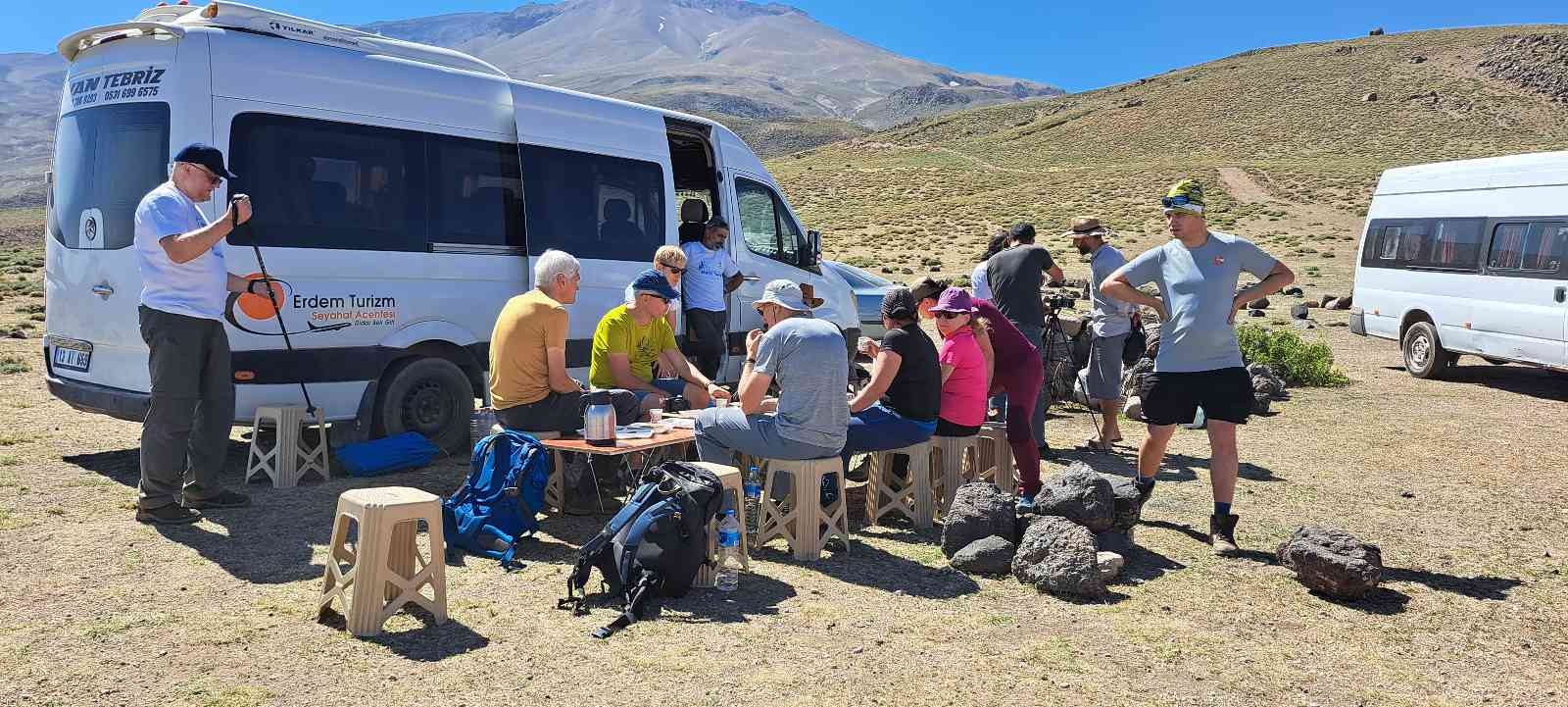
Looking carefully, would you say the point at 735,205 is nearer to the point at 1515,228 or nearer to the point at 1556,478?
the point at 1556,478

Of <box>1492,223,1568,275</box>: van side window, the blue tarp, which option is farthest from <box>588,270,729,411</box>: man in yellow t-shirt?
<box>1492,223,1568,275</box>: van side window

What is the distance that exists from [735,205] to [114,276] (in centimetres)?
491

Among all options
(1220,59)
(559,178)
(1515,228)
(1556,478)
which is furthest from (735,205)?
(1220,59)

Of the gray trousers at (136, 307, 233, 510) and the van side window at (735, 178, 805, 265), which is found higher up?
the van side window at (735, 178, 805, 265)

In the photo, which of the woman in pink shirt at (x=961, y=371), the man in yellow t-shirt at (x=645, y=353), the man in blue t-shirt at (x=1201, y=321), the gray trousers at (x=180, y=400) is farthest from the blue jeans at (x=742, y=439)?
the gray trousers at (x=180, y=400)

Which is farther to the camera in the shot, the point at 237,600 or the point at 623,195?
the point at 623,195

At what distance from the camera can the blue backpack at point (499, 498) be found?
555 centimetres

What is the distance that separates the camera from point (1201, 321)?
5.66m

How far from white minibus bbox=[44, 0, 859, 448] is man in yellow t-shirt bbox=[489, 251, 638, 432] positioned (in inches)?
50.9

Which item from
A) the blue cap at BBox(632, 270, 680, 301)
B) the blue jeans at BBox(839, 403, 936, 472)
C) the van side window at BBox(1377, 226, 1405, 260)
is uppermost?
the van side window at BBox(1377, 226, 1405, 260)

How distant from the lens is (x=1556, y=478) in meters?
8.12

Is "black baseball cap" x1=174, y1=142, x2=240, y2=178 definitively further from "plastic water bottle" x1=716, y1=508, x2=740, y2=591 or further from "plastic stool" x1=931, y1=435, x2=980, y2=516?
"plastic stool" x1=931, y1=435, x2=980, y2=516

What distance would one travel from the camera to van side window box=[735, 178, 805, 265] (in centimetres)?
994

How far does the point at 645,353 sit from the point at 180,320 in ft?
8.70
